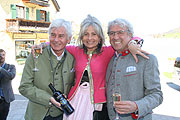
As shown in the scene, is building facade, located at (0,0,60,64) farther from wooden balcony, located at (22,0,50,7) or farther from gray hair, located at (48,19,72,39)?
gray hair, located at (48,19,72,39)

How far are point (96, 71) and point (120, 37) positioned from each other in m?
0.65

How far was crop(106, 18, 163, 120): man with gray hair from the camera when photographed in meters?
1.90

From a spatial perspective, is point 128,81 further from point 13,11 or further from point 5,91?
point 13,11

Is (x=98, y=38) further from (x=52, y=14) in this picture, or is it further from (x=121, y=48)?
(x=52, y=14)

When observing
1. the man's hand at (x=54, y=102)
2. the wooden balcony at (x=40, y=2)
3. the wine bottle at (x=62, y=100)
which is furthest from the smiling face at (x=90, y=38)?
the wooden balcony at (x=40, y=2)

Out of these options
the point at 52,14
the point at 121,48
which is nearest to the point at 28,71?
the point at 121,48

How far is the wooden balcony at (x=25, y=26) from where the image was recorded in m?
15.8

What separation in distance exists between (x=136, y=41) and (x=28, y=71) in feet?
5.30

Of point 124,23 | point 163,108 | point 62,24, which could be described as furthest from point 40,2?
point 124,23

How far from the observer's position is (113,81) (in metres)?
2.26

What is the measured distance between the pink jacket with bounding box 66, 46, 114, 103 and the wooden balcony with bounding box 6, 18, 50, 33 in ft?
50.0

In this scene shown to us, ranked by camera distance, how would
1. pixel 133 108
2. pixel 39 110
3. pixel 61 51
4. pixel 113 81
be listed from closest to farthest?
1. pixel 133 108
2. pixel 113 81
3. pixel 39 110
4. pixel 61 51

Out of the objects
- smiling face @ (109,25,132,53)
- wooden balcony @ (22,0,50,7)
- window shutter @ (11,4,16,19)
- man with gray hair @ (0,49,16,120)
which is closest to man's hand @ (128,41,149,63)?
smiling face @ (109,25,132,53)

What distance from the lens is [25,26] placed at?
1717 cm
